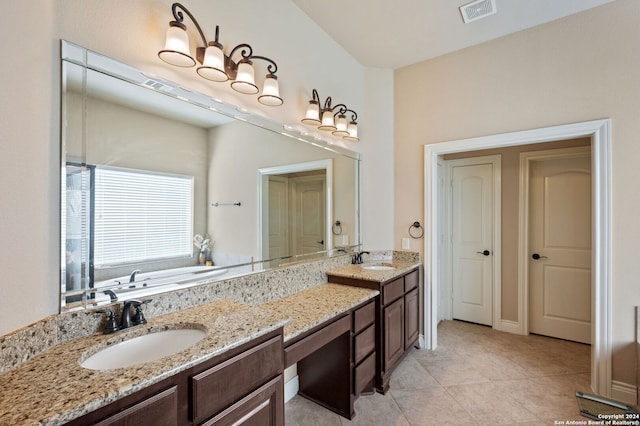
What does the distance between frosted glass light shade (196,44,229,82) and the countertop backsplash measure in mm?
1164

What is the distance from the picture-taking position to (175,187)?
1.55 meters

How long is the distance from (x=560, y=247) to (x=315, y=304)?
3.06 metres

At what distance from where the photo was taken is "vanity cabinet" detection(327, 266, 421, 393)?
2.30 m

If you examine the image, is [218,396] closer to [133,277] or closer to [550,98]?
[133,277]

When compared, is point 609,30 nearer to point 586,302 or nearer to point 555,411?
point 586,302

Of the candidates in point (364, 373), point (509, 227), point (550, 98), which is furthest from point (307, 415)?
point (550, 98)

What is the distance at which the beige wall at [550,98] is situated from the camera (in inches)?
85.7

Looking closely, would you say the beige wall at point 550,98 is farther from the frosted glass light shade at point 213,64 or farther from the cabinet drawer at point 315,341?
the frosted glass light shade at point 213,64

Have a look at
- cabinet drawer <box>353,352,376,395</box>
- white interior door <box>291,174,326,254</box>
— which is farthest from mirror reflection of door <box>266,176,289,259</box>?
cabinet drawer <box>353,352,376,395</box>

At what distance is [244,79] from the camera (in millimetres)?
1717

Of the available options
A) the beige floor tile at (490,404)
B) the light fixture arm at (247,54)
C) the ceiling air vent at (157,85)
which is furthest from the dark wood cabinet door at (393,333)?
the ceiling air vent at (157,85)

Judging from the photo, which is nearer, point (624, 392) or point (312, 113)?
point (624, 392)

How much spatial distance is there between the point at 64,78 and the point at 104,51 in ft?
0.75

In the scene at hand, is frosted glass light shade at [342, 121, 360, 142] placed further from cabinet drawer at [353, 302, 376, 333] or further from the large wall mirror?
cabinet drawer at [353, 302, 376, 333]
